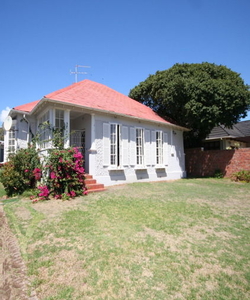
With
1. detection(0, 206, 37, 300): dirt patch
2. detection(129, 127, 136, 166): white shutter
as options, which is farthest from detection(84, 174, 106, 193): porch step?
detection(0, 206, 37, 300): dirt patch

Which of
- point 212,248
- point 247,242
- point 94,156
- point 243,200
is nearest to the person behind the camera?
point 212,248

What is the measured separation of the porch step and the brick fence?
9.42 m

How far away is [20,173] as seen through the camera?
330 inches

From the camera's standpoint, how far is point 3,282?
284 centimetres

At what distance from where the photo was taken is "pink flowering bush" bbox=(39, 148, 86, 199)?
24.3ft

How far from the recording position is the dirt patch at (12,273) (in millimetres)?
2580

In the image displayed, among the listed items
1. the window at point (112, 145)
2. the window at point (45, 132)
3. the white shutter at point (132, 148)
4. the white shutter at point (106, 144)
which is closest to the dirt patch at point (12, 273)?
the window at point (45, 132)

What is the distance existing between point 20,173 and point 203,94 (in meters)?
11.3

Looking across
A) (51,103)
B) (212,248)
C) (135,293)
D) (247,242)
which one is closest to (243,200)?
(247,242)

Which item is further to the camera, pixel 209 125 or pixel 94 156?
pixel 209 125

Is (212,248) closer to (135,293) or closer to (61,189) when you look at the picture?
(135,293)

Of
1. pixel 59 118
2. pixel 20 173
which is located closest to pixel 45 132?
pixel 59 118

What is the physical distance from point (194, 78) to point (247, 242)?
1162 cm

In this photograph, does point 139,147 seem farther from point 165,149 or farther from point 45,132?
point 45,132
